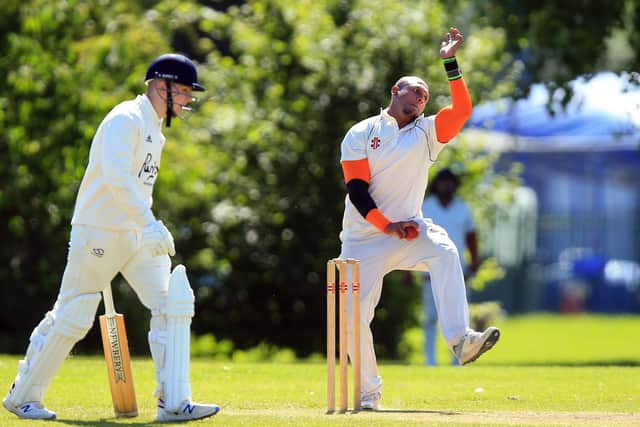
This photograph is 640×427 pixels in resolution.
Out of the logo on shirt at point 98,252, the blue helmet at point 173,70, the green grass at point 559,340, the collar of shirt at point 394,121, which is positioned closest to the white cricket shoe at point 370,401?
the collar of shirt at point 394,121

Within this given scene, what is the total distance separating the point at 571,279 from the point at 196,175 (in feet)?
44.9

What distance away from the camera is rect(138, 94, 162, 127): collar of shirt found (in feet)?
28.2

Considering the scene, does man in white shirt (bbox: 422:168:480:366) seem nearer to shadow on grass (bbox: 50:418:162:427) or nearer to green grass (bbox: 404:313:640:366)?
green grass (bbox: 404:313:640:366)

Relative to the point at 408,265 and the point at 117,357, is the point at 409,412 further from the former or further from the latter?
the point at 117,357

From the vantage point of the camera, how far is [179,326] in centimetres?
830

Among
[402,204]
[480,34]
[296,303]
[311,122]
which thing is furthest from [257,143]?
[402,204]

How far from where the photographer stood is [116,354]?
8.68 m

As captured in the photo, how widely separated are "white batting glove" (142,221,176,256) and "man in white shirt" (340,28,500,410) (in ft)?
4.79

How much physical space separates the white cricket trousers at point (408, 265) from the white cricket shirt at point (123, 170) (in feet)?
4.98

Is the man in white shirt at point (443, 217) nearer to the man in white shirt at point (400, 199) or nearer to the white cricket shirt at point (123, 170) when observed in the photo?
the man in white shirt at point (400, 199)

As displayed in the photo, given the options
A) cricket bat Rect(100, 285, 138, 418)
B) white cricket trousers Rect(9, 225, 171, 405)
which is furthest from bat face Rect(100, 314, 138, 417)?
white cricket trousers Rect(9, 225, 171, 405)

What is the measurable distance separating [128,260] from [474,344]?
2.12m

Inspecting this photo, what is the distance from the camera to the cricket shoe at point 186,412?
27.3 feet

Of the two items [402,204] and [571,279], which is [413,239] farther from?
[571,279]
